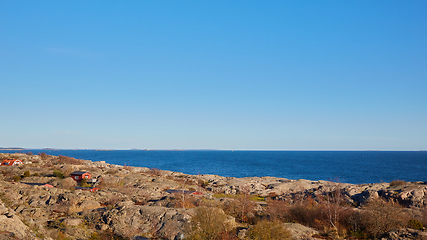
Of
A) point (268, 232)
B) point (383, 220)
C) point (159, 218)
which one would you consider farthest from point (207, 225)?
point (383, 220)

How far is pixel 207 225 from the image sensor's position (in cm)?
2311

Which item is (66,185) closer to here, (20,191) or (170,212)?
(20,191)

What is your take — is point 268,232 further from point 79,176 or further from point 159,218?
point 79,176

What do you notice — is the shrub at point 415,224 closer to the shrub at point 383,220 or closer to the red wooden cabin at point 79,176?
the shrub at point 383,220

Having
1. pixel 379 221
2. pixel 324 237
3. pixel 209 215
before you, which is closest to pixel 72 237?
pixel 209 215

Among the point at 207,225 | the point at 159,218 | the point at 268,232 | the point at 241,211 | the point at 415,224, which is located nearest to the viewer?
the point at 268,232

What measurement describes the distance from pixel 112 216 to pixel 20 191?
2087 cm

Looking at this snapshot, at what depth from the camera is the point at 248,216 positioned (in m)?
38.1

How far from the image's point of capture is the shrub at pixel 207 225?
22.4m

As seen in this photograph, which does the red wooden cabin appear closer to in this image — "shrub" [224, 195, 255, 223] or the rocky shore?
the rocky shore

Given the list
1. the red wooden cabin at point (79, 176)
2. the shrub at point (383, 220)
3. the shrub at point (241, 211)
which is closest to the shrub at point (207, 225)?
the shrub at point (241, 211)

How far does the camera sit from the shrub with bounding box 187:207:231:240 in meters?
22.4

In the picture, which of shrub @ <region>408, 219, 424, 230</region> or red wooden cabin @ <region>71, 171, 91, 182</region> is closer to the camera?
shrub @ <region>408, 219, 424, 230</region>

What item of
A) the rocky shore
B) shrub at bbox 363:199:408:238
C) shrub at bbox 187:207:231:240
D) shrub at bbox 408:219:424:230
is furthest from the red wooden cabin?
shrub at bbox 408:219:424:230
